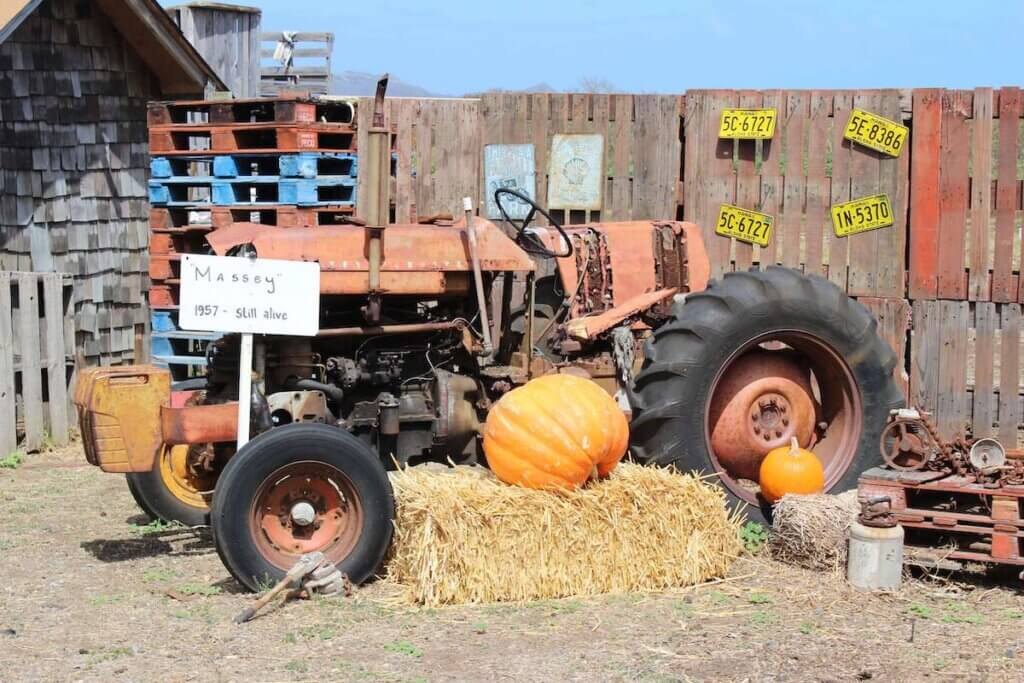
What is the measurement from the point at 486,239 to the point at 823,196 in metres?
3.50

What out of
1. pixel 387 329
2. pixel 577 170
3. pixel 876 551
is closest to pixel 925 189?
pixel 577 170

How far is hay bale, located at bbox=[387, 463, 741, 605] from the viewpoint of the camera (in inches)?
243

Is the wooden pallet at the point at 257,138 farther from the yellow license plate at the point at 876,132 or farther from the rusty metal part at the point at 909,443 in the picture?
the rusty metal part at the point at 909,443

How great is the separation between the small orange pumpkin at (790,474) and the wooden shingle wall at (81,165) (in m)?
6.22

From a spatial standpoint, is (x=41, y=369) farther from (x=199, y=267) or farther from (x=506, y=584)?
(x=506, y=584)

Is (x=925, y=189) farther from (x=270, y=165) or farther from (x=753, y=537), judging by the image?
(x=270, y=165)

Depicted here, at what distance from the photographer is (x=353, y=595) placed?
625 centimetres

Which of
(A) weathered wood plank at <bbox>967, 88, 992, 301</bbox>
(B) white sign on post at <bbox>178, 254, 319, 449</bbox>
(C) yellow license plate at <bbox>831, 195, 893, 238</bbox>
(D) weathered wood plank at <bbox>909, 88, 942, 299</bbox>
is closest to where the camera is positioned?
(B) white sign on post at <bbox>178, 254, 319, 449</bbox>

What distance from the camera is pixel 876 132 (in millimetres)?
9570

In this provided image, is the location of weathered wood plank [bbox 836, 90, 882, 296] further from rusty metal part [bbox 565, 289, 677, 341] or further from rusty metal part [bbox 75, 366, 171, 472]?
rusty metal part [bbox 75, 366, 171, 472]

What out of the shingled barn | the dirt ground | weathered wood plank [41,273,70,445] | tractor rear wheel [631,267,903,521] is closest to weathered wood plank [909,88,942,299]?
tractor rear wheel [631,267,903,521]

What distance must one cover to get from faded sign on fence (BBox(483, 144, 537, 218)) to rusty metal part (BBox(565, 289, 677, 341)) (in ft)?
8.78

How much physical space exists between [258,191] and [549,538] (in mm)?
4973

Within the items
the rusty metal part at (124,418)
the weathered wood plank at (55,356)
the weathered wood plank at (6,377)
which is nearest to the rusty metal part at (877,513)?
the rusty metal part at (124,418)
